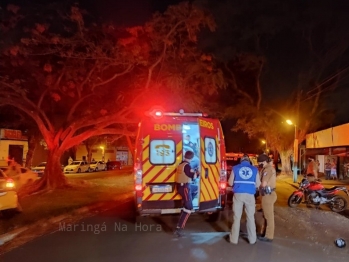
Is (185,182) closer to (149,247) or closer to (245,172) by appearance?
(245,172)

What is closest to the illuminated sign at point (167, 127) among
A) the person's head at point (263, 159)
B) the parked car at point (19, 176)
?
the person's head at point (263, 159)

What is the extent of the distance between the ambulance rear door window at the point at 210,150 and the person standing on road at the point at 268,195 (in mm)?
1759

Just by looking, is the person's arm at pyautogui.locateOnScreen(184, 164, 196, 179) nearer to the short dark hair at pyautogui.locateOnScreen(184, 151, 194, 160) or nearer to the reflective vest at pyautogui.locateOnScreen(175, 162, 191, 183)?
the reflective vest at pyautogui.locateOnScreen(175, 162, 191, 183)

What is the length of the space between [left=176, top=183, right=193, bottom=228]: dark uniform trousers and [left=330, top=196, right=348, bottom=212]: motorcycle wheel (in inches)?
257

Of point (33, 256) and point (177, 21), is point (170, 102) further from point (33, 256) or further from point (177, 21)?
point (33, 256)

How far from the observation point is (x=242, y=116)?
124 feet

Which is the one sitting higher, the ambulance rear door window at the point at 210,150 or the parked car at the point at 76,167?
the ambulance rear door window at the point at 210,150

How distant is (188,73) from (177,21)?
301 cm

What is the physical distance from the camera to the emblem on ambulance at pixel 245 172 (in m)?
8.23

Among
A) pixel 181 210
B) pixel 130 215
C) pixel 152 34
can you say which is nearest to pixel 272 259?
pixel 181 210

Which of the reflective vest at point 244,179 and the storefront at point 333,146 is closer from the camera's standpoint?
the reflective vest at point 244,179

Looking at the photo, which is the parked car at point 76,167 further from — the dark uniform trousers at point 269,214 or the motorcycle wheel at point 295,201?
the dark uniform trousers at point 269,214

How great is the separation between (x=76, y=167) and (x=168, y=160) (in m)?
36.8

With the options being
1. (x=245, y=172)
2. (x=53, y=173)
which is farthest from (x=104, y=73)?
(x=245, y=172)
